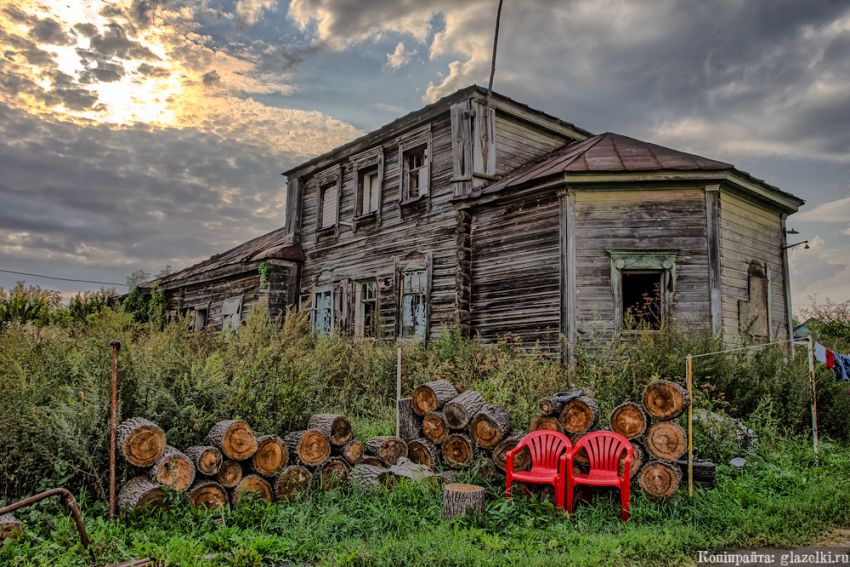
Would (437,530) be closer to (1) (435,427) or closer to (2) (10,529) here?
(1) (435,427)

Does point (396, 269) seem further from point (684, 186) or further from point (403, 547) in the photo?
point (403, 547)

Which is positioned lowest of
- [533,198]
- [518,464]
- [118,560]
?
[118,560]

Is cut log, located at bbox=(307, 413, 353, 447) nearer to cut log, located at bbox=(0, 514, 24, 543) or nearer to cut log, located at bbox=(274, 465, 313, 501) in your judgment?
cut log, located at bbox=(274, 465, 313, 501)

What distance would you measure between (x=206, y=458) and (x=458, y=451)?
2800mm

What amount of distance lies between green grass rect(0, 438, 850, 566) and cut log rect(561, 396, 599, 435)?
74cm

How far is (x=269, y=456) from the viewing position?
253 inches

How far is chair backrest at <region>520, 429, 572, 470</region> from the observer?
653 centimetres

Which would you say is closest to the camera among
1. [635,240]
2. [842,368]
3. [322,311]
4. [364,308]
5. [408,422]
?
[408,422]

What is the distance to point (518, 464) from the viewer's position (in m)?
6.81

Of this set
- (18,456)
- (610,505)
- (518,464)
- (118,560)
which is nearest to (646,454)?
(610,505)

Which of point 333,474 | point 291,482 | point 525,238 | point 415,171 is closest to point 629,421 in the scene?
point 333,474

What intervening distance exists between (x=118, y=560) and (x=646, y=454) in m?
4.95

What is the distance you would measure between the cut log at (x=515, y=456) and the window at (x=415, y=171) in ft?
32.4

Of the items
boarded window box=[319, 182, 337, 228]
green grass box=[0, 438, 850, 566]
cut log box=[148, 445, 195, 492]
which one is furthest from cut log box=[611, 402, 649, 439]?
boarded window box=[319, 182, 337, 228]
